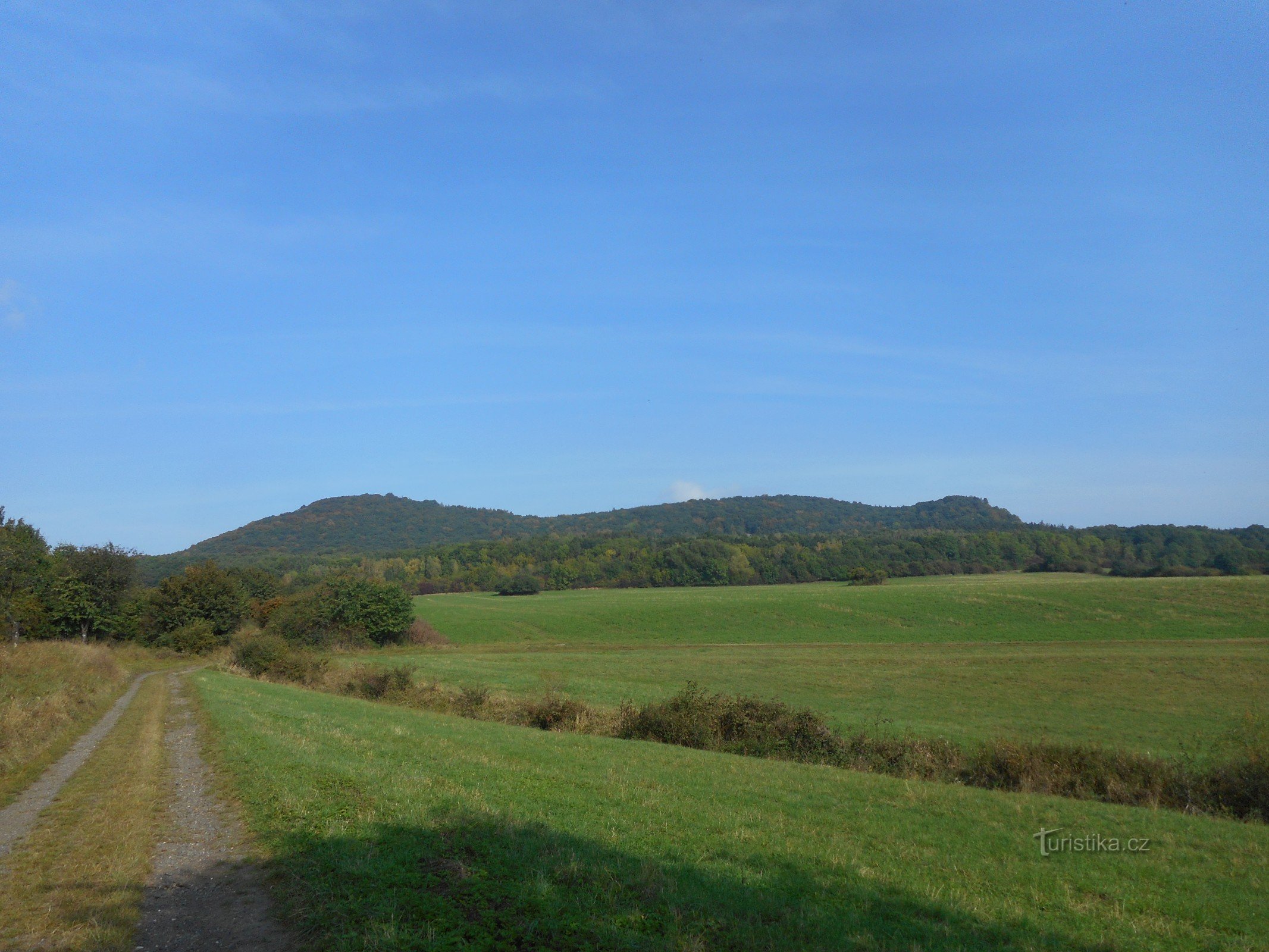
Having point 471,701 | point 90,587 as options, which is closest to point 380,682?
point 471,701

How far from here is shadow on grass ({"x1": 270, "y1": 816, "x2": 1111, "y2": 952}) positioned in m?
5.82

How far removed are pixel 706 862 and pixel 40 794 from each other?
430 inches

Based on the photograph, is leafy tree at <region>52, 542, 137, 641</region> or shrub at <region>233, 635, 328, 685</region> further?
leafy tree at <region>52, 542, 137, 641</region>

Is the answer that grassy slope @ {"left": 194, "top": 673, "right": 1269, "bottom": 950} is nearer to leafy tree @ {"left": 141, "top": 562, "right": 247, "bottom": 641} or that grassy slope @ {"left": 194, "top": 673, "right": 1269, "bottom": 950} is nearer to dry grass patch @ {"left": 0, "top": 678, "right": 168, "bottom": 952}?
dry grass patch @ {"left": 0, "top": 678, "right": 168, "bottom": 952}

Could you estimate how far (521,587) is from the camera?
130 metres

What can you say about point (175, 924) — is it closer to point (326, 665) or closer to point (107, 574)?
point (326, 665)

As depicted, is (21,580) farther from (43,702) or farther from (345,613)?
(43,702)

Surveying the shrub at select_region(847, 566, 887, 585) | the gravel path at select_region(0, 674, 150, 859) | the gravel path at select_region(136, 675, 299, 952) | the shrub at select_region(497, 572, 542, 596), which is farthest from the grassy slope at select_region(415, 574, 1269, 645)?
the gravel path at select_region(136, 675, 299, 952)

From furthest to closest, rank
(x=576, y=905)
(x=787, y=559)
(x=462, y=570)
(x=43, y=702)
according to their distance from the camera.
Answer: (x=462, y=570) → (x=787, y=559) → (x=43, y=702) → (x=576, y=905)

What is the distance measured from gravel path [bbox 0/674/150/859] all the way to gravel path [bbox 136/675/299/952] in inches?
65.2

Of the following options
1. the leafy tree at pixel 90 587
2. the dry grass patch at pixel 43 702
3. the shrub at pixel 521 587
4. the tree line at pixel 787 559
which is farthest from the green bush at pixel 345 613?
the shrub at pixel 521 587

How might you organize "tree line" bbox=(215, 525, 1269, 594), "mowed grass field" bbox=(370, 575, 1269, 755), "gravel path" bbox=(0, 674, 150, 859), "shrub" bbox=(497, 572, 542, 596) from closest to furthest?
"gravel path" bbox=(0, 674, 150, 859) → "mowed grass field" bbox=(370, 575, 1269, 755) → "tree line" bbox=(215, 525, 1269, 594) → "shrub" bbox=(497, 572, 542, 596)

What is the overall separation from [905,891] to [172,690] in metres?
33.4

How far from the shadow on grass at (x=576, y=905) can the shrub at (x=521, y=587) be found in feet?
405
